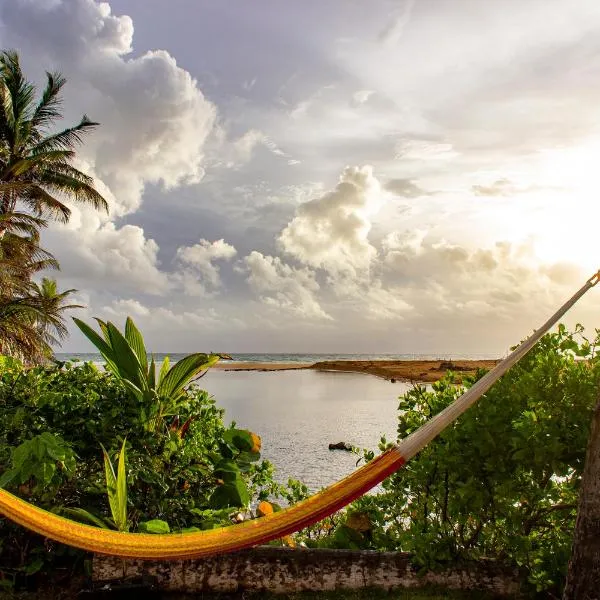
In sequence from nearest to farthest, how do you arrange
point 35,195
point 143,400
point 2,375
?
1. point 143,400
2. point 2,375
3. point 35,195

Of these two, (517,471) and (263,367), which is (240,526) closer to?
(517,471)

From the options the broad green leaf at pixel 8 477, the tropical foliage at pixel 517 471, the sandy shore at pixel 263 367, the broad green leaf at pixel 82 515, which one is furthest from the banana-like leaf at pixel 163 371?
the sandy shore at pixel 263 367

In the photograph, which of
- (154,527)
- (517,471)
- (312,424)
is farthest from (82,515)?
(312,424)

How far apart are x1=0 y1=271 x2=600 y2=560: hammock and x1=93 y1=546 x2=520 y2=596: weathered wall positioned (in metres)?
0.47

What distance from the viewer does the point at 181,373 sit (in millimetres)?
3748

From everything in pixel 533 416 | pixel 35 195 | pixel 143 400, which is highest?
pixel 35 195

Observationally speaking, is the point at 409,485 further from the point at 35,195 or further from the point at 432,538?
the point at 35,195

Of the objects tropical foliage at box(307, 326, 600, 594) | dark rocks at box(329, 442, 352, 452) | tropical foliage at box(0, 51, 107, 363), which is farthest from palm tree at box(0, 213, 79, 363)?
tropical foliage at box(307, 326, 600, 594)

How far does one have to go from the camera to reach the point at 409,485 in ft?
10.4

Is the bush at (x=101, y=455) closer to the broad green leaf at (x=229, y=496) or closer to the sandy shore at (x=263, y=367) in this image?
the broad green leaf at (x=229, y=496)

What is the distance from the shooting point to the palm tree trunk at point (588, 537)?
2.24 m

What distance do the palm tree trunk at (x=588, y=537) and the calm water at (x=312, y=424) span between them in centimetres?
434

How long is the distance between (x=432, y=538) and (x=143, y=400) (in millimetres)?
1888

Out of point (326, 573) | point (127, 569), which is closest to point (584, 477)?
point (326, 573)
